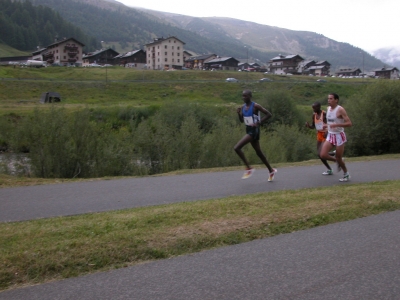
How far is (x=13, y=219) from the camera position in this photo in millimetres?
7180

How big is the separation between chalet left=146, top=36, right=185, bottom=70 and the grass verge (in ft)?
397

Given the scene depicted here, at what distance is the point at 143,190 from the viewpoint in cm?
989

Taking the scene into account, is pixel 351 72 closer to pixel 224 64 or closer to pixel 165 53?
pixel 224 64

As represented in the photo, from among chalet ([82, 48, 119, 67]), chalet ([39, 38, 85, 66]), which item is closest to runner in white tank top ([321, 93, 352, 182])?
chalet ([39, 38, 85, 66])

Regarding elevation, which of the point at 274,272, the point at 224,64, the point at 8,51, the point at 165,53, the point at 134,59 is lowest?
the point at 274,272

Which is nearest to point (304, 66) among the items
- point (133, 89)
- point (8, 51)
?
point (8, 51)

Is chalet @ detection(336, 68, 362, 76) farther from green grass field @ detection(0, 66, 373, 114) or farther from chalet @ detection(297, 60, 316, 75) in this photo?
green grass field @ detection(0, 66, 373, 114)

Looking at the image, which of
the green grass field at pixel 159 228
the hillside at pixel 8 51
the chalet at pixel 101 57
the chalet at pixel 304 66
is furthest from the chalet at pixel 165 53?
the green grass field at pixel 159 228

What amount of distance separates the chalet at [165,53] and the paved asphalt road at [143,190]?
383 feet

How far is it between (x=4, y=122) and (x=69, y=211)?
15.9 metres

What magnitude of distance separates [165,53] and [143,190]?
121m

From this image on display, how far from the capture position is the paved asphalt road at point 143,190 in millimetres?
8102

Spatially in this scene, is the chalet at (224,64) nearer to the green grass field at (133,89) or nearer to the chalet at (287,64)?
the chalet at (287,64)

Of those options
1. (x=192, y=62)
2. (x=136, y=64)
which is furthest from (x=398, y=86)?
(x=192, y=62)
